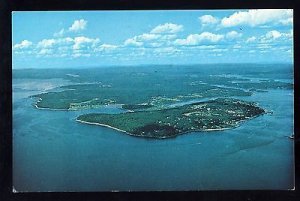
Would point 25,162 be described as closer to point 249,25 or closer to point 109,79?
point 109,79

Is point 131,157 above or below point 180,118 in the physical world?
below

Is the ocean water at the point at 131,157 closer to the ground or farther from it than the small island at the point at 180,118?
closer to the ground
